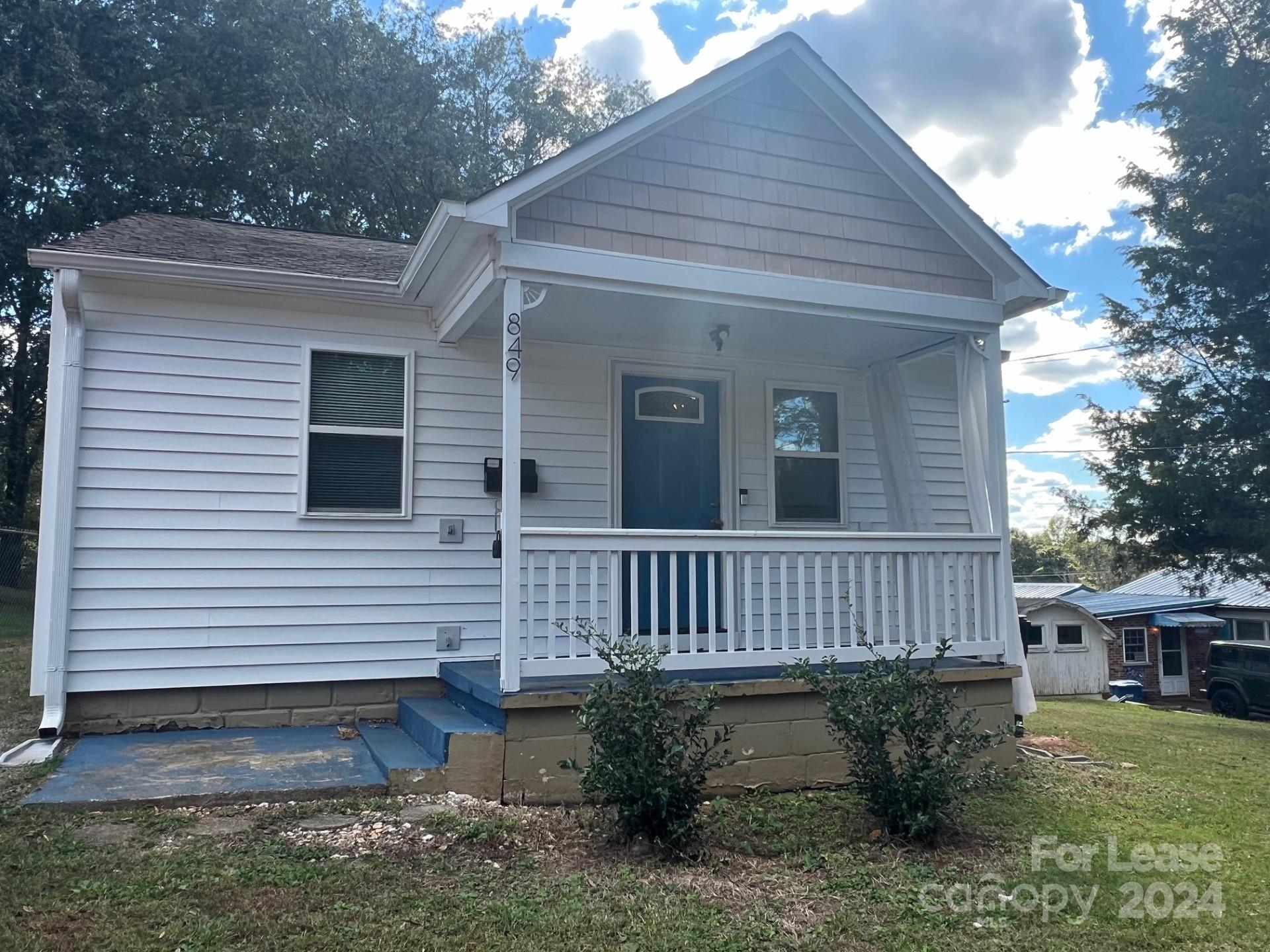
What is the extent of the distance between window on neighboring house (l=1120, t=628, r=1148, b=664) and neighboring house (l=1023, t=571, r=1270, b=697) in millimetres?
20

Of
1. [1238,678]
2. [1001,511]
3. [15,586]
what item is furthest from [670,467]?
[1238,678]

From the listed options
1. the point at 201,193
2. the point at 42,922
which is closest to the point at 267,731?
the point at 42,922

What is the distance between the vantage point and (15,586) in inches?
404

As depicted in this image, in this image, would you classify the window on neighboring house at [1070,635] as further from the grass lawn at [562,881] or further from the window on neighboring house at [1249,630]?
the grass lawn at [562,881]

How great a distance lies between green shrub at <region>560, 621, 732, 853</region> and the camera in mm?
3779

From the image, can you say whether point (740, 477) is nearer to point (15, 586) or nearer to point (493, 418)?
point (493, 418)

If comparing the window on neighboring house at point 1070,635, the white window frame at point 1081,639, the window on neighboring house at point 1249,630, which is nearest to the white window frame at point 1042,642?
the white window frame at point 1081,639

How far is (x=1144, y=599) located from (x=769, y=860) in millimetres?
29629

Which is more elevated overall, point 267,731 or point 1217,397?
point 1217,397

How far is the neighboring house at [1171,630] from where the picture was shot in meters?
27.4

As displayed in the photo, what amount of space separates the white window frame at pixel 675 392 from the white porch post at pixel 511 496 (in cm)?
→ 198

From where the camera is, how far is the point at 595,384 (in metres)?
6.63

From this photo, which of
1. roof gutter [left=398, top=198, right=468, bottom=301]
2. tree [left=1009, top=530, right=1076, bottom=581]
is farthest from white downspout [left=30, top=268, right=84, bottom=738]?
tree [left=1009, top=530, right=1076, bottom=581]

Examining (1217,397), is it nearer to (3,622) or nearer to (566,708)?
(566,708)
